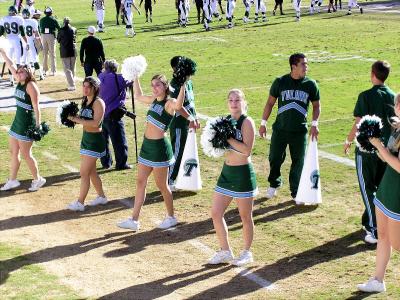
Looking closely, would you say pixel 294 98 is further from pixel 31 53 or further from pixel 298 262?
pixel 31 53

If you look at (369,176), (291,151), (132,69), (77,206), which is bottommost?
(77,206)

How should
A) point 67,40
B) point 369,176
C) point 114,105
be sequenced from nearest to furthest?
point 369,176 < point 114,105 < point 67,40

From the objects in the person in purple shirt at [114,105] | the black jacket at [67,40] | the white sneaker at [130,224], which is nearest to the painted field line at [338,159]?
the person in purple shirt at [114,105]

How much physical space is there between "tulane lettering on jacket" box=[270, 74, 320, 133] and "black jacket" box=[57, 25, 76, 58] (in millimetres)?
10134

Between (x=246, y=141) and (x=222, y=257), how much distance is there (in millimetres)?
1330

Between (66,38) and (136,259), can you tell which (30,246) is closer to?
(136,259)

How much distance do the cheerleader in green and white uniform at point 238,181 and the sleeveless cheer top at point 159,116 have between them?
4.99 ft

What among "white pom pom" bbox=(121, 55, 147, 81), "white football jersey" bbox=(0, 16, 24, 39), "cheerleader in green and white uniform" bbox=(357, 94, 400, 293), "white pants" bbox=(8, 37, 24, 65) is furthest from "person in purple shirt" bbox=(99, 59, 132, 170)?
"white pants" bbox=(8, 37, 24, 65)

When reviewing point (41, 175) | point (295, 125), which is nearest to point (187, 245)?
point (295, 125)

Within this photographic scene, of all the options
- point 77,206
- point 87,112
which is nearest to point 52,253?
point 77,206

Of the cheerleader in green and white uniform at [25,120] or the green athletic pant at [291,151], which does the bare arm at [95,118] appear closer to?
the cheerleader in green and white uniform at [25,120]

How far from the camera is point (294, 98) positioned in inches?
440

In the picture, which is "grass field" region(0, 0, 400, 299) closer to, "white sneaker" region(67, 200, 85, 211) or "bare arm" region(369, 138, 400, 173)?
"white sneaker" region(67, 200, 85, 211)

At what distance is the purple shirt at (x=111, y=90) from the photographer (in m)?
13.0
